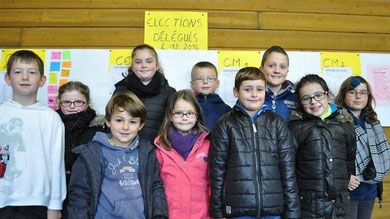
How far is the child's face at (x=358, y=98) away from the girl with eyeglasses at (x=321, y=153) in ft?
1.23

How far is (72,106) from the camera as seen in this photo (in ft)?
6.52

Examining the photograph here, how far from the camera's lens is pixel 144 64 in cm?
208

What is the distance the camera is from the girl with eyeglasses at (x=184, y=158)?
5.22 ft

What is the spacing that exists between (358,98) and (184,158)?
4.41ft

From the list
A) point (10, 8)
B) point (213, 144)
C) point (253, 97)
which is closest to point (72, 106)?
point (213, 144)

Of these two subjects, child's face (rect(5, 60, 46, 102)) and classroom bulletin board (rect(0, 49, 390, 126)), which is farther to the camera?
classroom bulletin board (rect(0, 49, 390, 126))

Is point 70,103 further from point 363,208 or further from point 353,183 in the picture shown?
point 363,208

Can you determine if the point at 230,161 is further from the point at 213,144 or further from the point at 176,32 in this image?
the point at 176,32

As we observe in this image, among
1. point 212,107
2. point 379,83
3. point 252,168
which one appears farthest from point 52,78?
point 379,83

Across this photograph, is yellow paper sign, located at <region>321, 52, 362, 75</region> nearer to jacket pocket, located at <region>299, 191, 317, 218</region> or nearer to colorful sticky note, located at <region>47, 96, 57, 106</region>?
jacket pocket, located at <region>299, 191, 317, 218</region>

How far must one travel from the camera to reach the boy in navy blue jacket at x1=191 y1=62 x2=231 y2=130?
207cm

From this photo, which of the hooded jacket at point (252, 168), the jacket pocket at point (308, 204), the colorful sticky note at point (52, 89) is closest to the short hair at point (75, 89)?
the colorful sticky note at point (52, 89)

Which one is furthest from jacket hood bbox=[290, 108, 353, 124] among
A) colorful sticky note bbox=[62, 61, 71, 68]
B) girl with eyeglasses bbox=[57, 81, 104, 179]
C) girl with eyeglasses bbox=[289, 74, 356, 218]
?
colorful sticky note bbox=[62, 61, 71, 68]

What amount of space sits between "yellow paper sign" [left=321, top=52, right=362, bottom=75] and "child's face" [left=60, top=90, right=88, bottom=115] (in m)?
1.95
